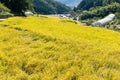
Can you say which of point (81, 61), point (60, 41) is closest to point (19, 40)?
point (60, 41)

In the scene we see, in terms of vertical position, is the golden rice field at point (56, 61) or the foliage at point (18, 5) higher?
the golden rice field at point (56, 61)

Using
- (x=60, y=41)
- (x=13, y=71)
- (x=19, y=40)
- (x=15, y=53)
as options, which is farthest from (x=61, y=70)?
(x=19, y=40)

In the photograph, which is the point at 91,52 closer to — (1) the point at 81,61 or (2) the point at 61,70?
(1) the point at 81,61

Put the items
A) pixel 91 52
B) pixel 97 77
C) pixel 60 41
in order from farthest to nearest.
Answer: pixel 60 41 < pixel 91 52 < pixel 97 77

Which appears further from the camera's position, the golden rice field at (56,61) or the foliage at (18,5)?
the foliage at (18,5)

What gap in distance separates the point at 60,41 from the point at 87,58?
3903mm

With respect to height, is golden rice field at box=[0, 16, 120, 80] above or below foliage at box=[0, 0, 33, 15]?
above

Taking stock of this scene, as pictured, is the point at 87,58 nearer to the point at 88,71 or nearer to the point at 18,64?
the point at 88,71

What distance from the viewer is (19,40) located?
61.2ft

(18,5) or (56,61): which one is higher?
(56,61)

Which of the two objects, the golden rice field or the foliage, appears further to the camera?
the foliage

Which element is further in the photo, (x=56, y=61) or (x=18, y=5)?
(x=18, y=5)

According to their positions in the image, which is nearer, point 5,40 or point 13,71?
point 13,71

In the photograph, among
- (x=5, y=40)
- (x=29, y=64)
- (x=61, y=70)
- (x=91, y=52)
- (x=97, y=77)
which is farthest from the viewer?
(x=5, y=40)
